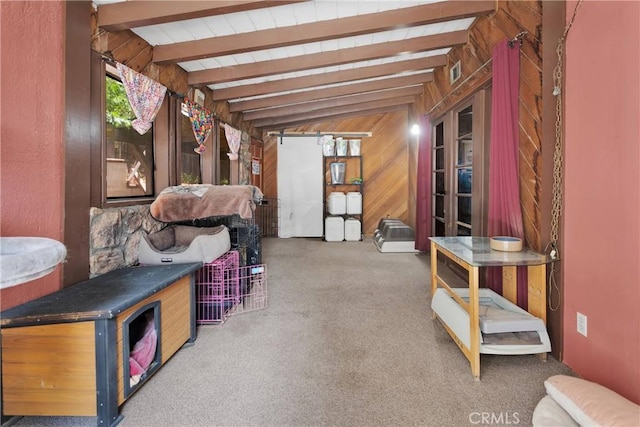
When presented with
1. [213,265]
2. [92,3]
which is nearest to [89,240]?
[213,265]

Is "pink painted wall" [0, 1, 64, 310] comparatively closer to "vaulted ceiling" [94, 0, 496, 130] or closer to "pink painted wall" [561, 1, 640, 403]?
"vaulted ceiling" [94, 0, 496, 130]

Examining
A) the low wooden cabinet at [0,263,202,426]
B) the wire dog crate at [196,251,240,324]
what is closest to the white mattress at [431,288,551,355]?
the wire dog crate at [196,251,240,324]

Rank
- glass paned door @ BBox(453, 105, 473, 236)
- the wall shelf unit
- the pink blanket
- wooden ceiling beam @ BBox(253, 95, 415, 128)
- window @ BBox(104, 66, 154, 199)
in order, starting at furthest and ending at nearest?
1. the wall shelf unit
2. wooden ceiling beam @ BBox(253, 95, 415, 128)
3. glass paned door @ BBox(453, 105, 473, 236)
4. the pink blanket
5. window @ BBox(104, 66, 154, 199)

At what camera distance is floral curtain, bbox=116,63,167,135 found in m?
2.27

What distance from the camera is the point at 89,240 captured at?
6.53 ft

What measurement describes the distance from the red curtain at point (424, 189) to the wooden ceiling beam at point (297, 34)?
2083 mm

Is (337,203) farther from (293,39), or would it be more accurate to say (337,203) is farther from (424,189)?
(293,39)

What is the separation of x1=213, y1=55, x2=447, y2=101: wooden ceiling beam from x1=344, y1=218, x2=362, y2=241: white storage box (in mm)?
2817

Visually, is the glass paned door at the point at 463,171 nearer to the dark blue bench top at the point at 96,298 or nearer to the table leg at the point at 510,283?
the table leg at the point at 510,283

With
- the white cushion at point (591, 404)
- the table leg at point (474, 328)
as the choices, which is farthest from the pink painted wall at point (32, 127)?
the white cushion at point (591, 404)

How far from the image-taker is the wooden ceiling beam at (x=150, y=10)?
205cm

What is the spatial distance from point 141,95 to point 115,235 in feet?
3.67

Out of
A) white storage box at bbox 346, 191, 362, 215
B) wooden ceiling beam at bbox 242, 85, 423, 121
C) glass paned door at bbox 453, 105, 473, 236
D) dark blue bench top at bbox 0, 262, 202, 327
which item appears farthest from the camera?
white storage box at bbox 346, 191, 362, 215

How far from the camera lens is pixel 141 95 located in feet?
7.90
